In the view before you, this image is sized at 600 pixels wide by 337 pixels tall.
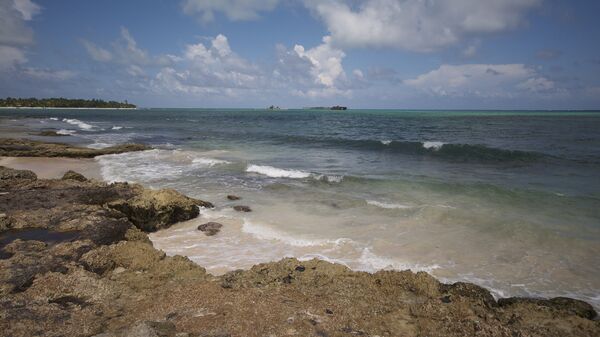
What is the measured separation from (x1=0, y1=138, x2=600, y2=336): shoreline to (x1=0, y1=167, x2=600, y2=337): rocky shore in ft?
0.05

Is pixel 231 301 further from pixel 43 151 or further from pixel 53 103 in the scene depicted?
pixel 53 103

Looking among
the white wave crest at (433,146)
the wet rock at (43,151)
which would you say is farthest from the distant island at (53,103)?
the white wave crest at (433,146)

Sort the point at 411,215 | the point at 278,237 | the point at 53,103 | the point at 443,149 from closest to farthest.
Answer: the point at 278,237
the point at 411,215
the point at 443,149
the point at 53,103

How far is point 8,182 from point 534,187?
20417 mm

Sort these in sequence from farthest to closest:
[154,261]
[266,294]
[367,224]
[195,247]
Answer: [367,224] < [195,247] < [154,261] < [266,294]

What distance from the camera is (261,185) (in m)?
15.6

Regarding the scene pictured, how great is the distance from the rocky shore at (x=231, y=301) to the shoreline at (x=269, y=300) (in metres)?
0.02

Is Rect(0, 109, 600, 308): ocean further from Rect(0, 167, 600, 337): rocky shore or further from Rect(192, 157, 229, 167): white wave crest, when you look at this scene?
Rect(0, 167, 600, 337): rocky shore

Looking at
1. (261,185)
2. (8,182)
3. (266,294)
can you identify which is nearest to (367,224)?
(266,294)

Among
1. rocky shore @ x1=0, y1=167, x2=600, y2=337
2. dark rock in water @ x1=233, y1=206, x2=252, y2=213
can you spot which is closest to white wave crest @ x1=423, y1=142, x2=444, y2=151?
dark rock in water @ x1=233, y1=206, x2=252, y2=213

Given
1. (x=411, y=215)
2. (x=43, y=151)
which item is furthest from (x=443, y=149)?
(x=43, y=151)

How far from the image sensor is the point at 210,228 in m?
9.70

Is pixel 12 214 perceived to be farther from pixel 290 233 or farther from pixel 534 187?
pixel 534 187

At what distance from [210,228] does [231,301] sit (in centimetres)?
482
